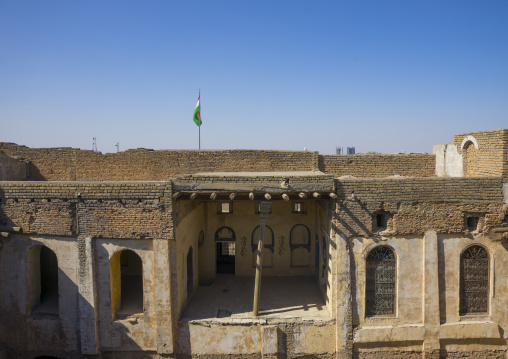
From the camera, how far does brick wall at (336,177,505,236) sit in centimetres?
977

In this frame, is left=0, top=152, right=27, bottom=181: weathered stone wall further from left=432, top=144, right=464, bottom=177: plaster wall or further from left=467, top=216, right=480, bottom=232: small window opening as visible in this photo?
left=432, top=144, right=464, bottom=177: plaster wall

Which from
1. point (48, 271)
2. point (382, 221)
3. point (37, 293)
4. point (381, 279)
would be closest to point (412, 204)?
point (382, 221)

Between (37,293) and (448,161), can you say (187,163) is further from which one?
(448,161)

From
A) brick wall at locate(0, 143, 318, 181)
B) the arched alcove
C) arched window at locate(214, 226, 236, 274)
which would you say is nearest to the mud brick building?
the arched alcove

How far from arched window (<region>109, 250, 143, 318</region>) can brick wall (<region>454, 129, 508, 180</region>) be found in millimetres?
11777

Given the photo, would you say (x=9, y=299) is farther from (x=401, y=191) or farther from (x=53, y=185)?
(x=401, y=191)

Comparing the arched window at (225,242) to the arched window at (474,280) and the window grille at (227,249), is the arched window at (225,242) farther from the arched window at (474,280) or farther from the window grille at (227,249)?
the arched window at (474,280)

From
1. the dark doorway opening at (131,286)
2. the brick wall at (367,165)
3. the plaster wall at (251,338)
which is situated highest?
the brick wall at (367,165)

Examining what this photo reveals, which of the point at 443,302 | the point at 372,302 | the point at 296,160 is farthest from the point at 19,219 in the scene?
the point at 443,302

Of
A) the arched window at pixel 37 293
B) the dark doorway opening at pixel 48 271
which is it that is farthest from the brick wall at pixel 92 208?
the dark doorway opening at pixel 48 271

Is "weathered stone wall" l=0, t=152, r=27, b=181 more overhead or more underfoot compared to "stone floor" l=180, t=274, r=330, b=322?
more overhead

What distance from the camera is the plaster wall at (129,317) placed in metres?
9.79

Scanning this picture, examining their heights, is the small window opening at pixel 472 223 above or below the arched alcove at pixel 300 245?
above

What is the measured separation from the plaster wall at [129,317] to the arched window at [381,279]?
6343 millimetres
